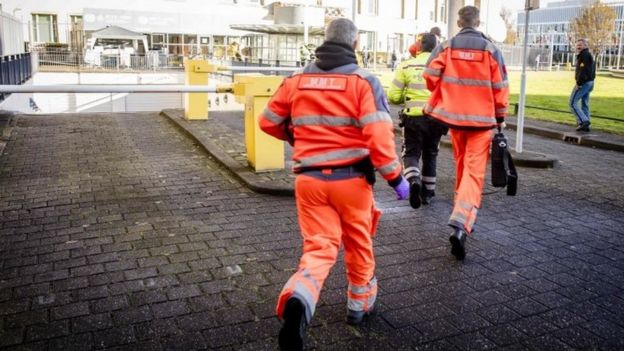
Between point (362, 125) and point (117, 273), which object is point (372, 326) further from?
point (117, 273)

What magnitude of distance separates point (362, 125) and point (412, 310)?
51.8 inches

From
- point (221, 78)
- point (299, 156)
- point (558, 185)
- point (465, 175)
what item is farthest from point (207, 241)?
point (221, 78)

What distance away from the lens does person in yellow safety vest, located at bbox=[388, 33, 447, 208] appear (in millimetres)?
6727

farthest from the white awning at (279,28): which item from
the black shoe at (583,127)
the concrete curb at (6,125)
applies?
the black shoe at (583,127)

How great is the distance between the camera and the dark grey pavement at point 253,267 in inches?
145

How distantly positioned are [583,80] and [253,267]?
A: 10586 mm

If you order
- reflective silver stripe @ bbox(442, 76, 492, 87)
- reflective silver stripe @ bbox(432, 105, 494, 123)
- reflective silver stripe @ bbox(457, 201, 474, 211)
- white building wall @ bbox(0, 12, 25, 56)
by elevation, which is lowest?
reflective silver stripe @ bbox(457, 201, 474, 211)

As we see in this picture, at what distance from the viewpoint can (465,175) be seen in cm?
532

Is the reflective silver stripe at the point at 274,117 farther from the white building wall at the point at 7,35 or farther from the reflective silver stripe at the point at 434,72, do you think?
the white building wall at the point at 7,35

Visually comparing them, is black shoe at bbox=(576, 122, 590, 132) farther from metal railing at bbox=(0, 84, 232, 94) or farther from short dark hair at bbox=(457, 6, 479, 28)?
short dark hair at bbox=(457, 6, 479, 28)

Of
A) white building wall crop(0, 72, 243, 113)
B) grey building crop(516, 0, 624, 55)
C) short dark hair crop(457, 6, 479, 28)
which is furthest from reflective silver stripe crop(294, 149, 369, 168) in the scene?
grey building crop(516, 0, 624, 55)

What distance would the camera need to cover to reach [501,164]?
18.0 ft

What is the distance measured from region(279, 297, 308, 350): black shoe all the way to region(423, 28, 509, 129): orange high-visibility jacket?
2770 mm

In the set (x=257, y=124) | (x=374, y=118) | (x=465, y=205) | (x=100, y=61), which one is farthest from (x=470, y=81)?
(x=100, y=61)
